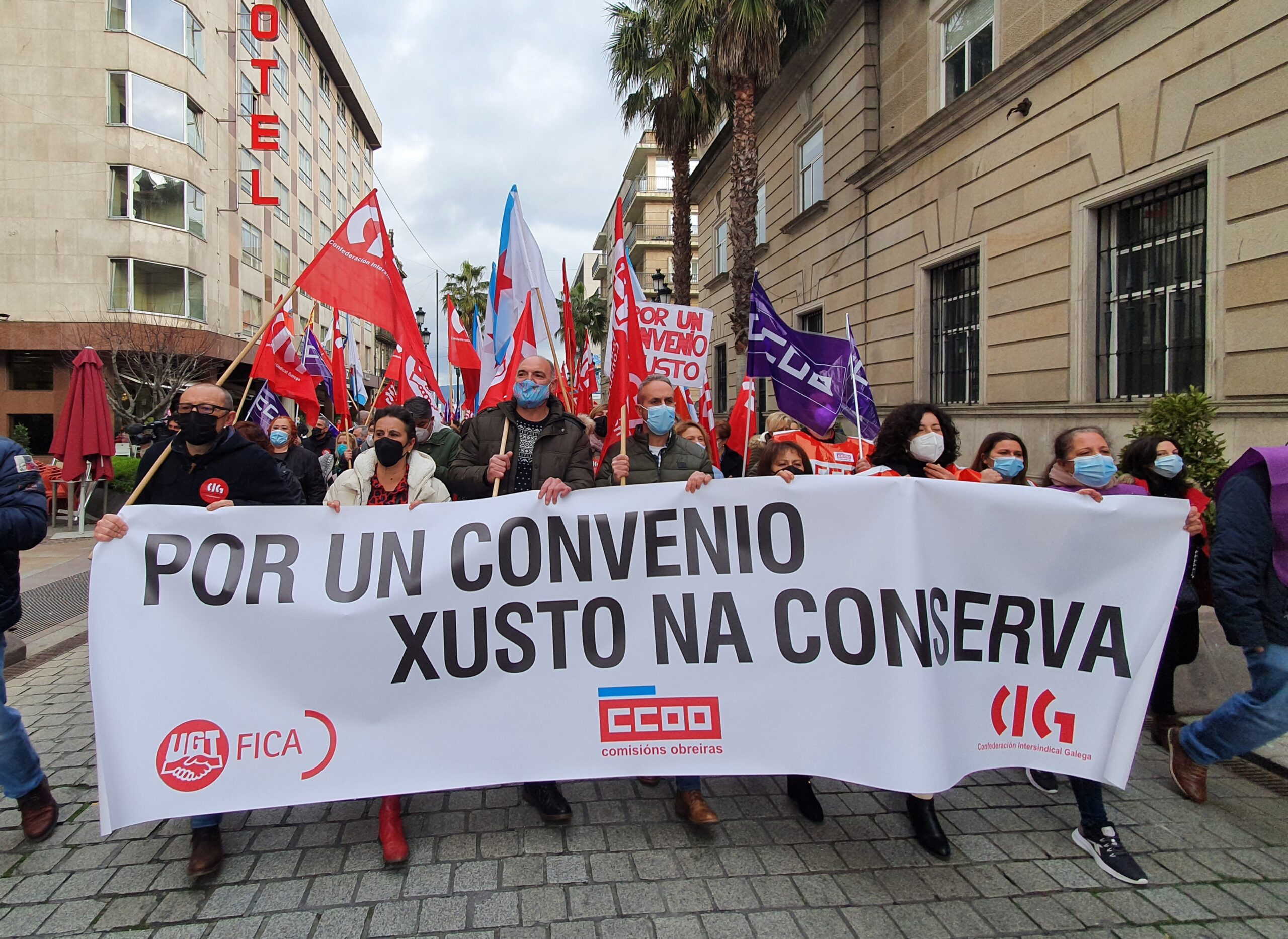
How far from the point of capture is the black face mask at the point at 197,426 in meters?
3.32

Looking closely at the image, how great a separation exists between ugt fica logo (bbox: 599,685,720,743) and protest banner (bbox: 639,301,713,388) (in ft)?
13.5

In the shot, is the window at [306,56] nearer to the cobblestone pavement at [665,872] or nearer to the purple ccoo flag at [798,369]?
the purple ccoo flag at [798,369]

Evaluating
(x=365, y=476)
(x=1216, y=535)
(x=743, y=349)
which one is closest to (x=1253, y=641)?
(x=1216, y=535)

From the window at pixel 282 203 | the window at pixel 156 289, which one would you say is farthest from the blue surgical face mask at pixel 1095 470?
the window at pixel 282 203

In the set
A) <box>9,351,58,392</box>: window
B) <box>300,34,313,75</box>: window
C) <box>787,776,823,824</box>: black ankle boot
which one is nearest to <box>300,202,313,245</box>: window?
<box>300,34,313,75</box>: window

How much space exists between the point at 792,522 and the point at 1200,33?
7962mm

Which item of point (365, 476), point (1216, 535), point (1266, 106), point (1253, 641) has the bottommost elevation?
point (1253, 641)

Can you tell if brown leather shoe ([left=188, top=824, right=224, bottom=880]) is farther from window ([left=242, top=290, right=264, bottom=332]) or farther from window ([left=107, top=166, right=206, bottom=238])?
window ([left=242, top=290, right=264, bottom=332])

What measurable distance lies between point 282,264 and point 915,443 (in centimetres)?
3542

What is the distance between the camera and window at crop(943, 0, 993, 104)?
11.4 metres

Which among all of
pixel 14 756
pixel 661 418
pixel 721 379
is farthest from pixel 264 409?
pixel 721 379

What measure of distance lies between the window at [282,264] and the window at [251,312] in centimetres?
234

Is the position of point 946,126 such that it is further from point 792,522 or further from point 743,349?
point 792,522

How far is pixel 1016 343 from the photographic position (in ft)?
34.6
